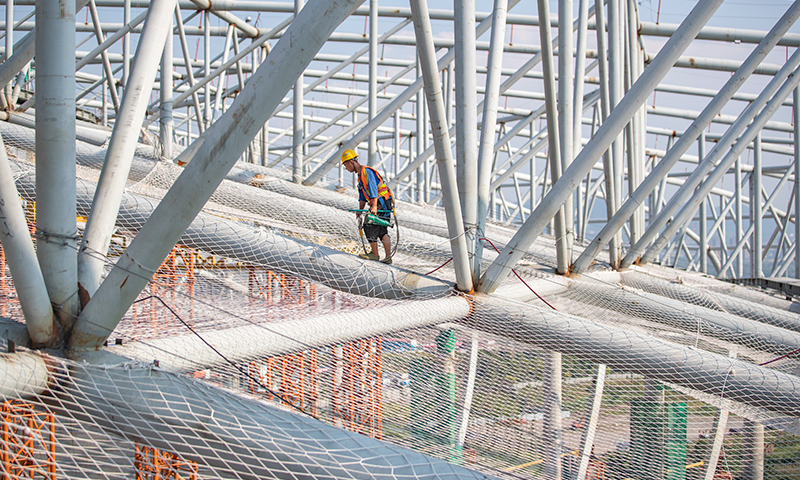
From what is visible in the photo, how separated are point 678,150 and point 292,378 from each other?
5.31 meters

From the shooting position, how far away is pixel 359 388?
4938 mm

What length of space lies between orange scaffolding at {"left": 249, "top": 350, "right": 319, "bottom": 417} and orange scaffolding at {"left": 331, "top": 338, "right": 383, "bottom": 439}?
196 mm

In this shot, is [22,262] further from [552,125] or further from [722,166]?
[722,166]

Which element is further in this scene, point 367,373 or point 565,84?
point 565,84

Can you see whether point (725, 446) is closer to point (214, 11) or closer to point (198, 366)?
point (198, 366)

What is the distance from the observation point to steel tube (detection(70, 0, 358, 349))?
251 centimetres

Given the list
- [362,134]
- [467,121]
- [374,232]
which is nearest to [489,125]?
[467,121]

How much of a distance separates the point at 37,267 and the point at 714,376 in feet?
13.7

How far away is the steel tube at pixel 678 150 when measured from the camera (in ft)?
23.2

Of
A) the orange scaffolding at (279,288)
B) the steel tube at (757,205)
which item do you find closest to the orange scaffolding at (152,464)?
the orange scaffolding at (279,288)

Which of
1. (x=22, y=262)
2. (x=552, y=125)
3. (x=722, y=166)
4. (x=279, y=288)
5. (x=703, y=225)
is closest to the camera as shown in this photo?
(x=22, y=262)

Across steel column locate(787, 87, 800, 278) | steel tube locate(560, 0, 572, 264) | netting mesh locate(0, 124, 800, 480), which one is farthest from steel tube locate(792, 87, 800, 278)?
steel tube locate(560, 0, 572, 264)

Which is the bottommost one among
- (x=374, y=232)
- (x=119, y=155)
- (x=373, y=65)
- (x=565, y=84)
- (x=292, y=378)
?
(x=292, y=378)

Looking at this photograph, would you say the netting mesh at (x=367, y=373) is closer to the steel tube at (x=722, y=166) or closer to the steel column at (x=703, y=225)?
the steel tube at (x=722, y=166)
